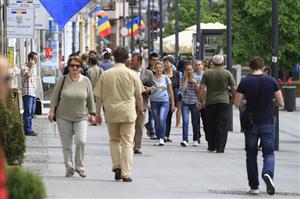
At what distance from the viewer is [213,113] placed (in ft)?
65.1

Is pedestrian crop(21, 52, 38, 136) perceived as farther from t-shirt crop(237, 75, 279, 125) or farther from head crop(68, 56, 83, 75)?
t-shirt crop(237, 75, 279, 125)

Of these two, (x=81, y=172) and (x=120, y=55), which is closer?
(x=120, y=55)

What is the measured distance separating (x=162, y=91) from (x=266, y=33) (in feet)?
55.3

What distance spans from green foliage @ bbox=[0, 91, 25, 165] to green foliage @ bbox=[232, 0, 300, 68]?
26.1 metres

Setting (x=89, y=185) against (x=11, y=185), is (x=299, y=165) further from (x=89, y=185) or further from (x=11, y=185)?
(x=11, y=185)

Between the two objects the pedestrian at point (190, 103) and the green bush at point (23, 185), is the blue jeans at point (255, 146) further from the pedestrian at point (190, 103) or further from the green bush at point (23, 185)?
the pedestrian at point (190, 103)

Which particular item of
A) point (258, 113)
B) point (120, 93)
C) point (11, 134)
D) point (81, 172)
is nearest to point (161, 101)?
point (81, 172)

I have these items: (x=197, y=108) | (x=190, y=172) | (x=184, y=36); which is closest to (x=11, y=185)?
(x=190, y=172)

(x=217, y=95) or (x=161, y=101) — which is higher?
(x=217, y=95)

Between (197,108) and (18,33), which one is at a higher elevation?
(18,33)

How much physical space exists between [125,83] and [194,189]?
170 centimetres

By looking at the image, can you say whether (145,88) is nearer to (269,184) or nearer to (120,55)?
(120,55)

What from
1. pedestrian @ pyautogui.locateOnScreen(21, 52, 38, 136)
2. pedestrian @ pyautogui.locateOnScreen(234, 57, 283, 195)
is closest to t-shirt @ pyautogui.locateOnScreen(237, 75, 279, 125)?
pedestrian @ pyautogui.locateOnScreen(234, 57, 283, 195)

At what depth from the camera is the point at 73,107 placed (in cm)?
1435
